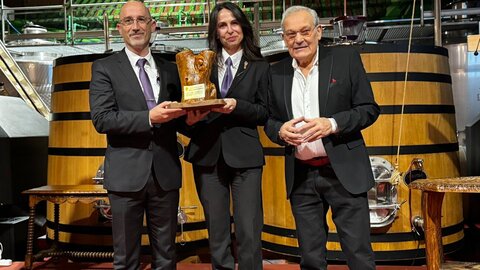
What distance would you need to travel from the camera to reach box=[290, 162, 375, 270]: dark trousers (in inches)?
83.7

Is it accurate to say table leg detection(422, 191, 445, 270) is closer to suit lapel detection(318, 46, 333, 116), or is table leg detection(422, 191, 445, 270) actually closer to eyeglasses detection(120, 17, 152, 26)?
suit lapel detection(318, 46, 333, 116)

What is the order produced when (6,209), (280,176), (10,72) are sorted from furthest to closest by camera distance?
(10,72) → (6,209) → (280,176)

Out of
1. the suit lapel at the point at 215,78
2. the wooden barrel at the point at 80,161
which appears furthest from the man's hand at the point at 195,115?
the wooden barrel at the point at 80,161

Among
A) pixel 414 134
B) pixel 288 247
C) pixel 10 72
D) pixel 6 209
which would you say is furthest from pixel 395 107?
pixel 10 72

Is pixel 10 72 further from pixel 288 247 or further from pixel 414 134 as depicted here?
pixel 414 134

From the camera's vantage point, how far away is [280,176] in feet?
11.0

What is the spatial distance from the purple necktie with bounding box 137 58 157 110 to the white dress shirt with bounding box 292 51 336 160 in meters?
0.65

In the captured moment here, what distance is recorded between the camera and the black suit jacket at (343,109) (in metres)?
2.12

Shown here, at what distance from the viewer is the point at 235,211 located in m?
2.30

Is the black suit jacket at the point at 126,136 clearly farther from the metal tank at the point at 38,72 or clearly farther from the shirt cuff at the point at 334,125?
the metal tank at the point at 38,72

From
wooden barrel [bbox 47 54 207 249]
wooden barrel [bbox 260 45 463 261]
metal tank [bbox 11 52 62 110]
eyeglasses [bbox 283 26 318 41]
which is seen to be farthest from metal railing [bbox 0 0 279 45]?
eyeglasses [bbox 283 26 318 41]

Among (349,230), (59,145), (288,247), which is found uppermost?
(59,145)

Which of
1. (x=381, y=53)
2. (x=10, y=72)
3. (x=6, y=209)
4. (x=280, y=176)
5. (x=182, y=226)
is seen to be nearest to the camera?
(x=381, y=53)

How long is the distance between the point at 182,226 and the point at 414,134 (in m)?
1.70
